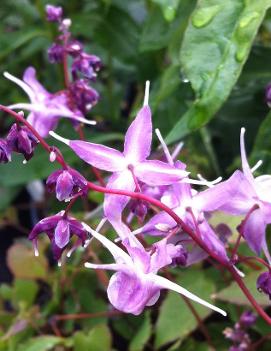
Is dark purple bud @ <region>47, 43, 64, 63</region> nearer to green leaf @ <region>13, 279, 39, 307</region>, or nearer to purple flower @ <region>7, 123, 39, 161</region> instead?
purple flower @ <region>7, 123, 39, 161</region>

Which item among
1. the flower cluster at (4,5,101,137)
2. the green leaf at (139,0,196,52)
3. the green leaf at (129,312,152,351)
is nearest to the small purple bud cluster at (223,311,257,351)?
the green leaf at (129,312,152,351)

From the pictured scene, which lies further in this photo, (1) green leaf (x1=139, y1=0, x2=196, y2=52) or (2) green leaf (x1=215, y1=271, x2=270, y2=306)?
(1) green leaf (x1=139, y1=0, x2=196, y2=52)

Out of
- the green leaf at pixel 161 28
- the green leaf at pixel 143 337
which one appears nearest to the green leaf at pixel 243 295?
the green leaf at pixel 143 337

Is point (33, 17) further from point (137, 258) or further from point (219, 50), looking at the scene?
point (137, 258)

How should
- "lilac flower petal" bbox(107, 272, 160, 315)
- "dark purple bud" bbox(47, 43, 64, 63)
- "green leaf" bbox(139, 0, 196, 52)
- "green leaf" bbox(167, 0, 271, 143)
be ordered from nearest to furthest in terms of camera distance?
"lilac flower petal" bbox(107, 272, 160, 315) < "green leaf" bbox(167, 0, 271, 143) < "dark purple bud" bbox(47, 43, 64, 63) < "green leaf" bbox(139, 0, 196, 52)

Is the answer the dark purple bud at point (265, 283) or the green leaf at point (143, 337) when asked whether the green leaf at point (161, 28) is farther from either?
the dark purple bud at point (265, 283)

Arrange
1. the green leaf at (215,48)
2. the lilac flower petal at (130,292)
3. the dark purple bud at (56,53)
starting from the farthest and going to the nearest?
1. the dark purple bud at (56,53)
2. the green leaf at (215,48)
3. the lilac flower petal at (130,292)
